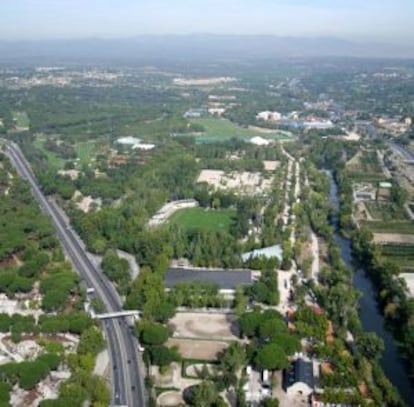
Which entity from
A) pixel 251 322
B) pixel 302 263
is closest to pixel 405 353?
pixel 251 322

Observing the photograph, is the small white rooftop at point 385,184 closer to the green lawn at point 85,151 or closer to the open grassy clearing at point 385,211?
the open grassy clearing at point 385,211

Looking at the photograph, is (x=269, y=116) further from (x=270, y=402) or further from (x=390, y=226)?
(x=270, y=402)

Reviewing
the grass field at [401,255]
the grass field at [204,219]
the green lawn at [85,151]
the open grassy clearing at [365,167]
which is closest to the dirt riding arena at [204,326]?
the grass field at [204,219]

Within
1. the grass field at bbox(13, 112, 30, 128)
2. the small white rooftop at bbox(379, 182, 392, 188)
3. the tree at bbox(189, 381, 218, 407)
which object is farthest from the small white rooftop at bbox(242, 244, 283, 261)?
the grass field at bbox(13, 112, 30, 128)

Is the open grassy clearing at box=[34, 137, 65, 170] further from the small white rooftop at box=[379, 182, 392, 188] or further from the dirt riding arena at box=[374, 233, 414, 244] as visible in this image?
the dirt riding arena at box=[374, 233, 414, 244]

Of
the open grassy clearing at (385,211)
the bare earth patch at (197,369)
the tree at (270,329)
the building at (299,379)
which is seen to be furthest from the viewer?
the open grassy clearing at (385,211)

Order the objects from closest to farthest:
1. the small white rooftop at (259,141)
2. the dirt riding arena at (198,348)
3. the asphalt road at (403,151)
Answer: the dirt riding arena at (198,348), the asphalt road at (403,151), the small white rooftop at (259,141)

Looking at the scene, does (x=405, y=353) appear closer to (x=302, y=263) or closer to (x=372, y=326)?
(x=372, y=326)

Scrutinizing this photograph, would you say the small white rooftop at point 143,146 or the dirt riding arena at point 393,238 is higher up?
the small white rooftop at point 143,146
